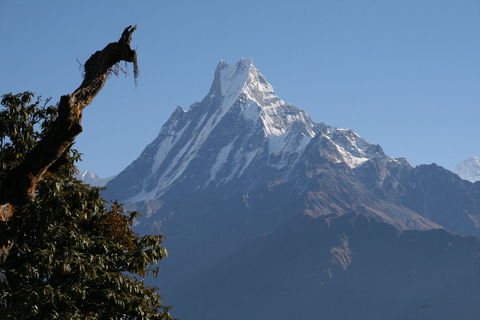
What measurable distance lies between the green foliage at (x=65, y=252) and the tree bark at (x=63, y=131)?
2.22 ft

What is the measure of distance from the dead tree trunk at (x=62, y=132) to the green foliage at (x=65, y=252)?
2.12 feet

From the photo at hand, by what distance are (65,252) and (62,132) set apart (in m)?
3.94

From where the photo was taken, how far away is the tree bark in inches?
774

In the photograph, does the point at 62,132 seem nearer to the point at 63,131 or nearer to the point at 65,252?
the point at 63,131

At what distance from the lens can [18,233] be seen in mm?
21516

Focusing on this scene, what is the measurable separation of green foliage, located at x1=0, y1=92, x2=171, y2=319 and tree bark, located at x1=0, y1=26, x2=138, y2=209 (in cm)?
68

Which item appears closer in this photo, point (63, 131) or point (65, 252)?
point (63, 131)

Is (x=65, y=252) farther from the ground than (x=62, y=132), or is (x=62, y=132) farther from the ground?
(x=62, y=132)

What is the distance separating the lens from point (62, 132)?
19.7 metres

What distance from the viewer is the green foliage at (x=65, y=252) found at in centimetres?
2123

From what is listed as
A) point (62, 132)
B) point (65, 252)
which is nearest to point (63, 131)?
point (62, 132)

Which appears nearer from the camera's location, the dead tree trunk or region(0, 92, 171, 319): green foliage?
the dead tree trunk

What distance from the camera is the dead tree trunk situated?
19672 millimetres

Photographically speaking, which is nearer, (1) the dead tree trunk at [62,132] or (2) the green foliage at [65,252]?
(1) the dead tree trunk at [62,132]
